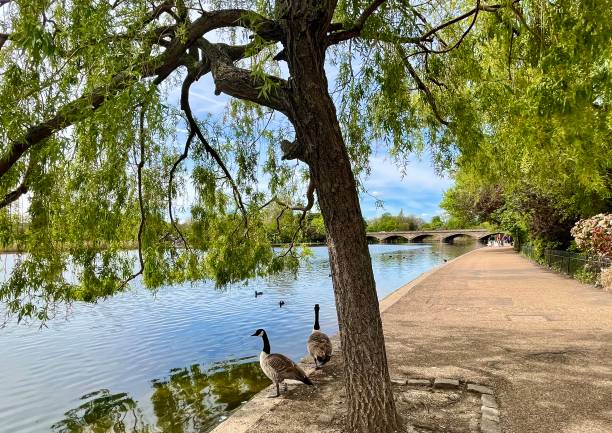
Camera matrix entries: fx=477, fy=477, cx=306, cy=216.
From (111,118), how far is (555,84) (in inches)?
157

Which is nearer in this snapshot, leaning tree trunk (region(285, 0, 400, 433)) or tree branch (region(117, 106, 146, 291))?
leaning tree trunk (region(285, 0, 400, 433))

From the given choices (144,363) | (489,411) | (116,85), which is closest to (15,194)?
(116,85)

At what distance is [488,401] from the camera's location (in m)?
5.54

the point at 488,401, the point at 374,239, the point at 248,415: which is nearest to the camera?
the point at 488,401

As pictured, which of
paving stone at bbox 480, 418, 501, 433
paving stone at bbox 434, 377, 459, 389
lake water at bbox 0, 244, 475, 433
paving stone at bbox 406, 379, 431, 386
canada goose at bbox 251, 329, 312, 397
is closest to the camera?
paving stone at bbox 480, 418, 501, 433

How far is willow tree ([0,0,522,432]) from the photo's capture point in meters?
4.44

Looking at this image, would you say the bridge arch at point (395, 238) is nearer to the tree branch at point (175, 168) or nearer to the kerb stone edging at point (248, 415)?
the tree branch at point (175, 168)

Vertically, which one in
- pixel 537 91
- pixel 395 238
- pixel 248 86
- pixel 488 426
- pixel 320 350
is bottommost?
pixel 488 426

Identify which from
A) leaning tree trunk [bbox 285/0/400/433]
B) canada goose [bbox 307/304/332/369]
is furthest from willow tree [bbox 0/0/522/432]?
canada goose [bbox 307/304/332/369]

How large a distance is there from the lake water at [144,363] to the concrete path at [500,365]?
244cm

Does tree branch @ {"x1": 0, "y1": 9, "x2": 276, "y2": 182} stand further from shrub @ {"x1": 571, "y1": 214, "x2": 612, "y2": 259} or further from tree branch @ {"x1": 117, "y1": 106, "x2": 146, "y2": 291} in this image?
shrub @ {"x1": 571, "y1": 214, "x2": 612, "y2": 259}

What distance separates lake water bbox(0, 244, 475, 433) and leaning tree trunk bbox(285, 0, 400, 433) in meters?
4.00

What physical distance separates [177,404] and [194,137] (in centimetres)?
483

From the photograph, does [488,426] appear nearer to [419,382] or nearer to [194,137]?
[419,382]
